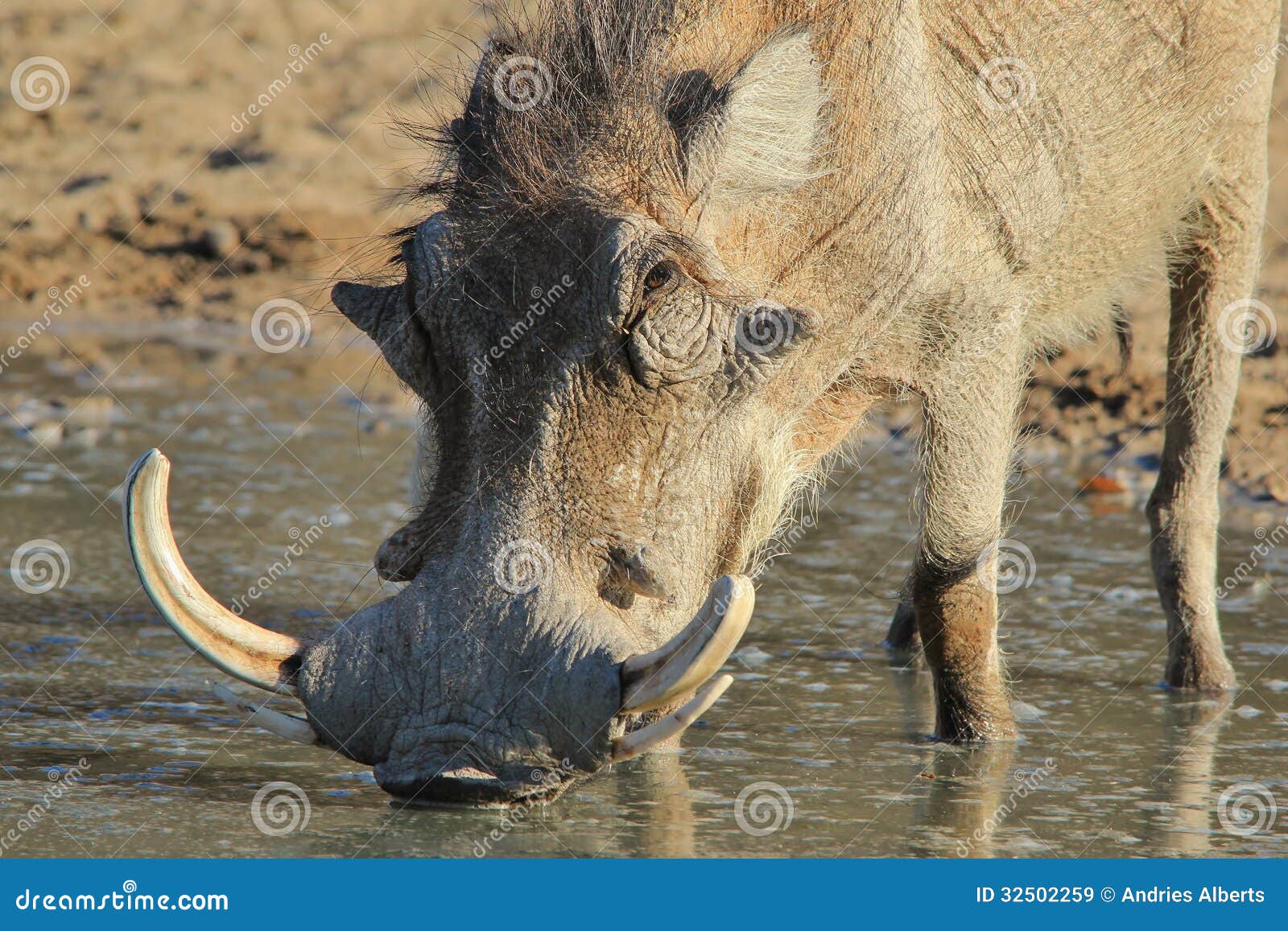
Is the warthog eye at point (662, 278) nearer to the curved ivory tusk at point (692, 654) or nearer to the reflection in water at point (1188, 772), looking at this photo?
the curved ivory tusk at point (692, 654)

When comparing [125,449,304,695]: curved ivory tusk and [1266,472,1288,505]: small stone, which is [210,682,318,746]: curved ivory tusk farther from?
[1266,472,1288,505]: small stone

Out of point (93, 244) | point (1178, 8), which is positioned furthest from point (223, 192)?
point (1178, 8)

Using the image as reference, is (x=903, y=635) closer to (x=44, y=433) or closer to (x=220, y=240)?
(x=44, y=433)

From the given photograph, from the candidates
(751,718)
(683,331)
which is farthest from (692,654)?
(751,718)

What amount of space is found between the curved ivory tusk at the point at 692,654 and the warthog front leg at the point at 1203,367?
2293 millimetres

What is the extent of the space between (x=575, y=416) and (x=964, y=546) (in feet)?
4.40

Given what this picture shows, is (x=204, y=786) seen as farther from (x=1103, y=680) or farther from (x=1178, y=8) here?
(x=1178, y=8)

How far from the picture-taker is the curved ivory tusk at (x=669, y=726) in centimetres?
260

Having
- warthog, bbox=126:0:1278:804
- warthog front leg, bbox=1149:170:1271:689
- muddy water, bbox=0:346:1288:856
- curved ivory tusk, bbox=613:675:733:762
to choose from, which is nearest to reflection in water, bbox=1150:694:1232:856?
muddy water, bbox=0:346:1288:856

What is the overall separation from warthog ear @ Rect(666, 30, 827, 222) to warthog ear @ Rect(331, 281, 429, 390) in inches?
22.5

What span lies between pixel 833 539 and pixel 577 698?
3.04 metres

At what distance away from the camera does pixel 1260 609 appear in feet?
15.9

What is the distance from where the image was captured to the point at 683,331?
2932 millimetres

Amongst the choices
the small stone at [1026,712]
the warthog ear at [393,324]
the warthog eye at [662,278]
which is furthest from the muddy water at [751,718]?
the warthog eye at [662,278]
